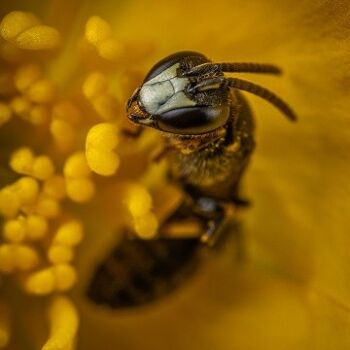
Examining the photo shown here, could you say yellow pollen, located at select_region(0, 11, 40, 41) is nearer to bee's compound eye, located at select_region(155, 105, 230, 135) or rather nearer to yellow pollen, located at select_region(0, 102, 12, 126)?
yellow pollen, located at select_region(0, 102, 12, 126)

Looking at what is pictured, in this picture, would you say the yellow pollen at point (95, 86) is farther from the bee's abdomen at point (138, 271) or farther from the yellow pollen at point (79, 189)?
the bee's abdomen at point (138, 271)

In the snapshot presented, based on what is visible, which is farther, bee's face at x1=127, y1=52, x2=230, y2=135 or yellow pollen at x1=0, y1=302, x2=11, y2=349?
yellow pollen at x1=0, y1=302, x2=11, y2=349

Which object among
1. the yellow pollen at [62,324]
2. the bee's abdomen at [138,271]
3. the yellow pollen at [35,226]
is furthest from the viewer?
the bee's abdomen at [138,271]

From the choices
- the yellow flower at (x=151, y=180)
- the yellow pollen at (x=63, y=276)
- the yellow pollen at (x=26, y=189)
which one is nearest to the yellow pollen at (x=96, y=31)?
the yellow flower at (x=151, y=180)

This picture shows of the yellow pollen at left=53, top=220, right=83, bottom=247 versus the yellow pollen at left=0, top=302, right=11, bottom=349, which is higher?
the yellow pollen at left=53, top=220, right=83, bottom=247

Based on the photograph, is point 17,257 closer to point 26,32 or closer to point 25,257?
point 25,257

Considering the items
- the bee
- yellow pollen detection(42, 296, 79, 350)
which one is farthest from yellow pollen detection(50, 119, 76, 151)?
yellow pollen detection(42, 296, 79, 350)
